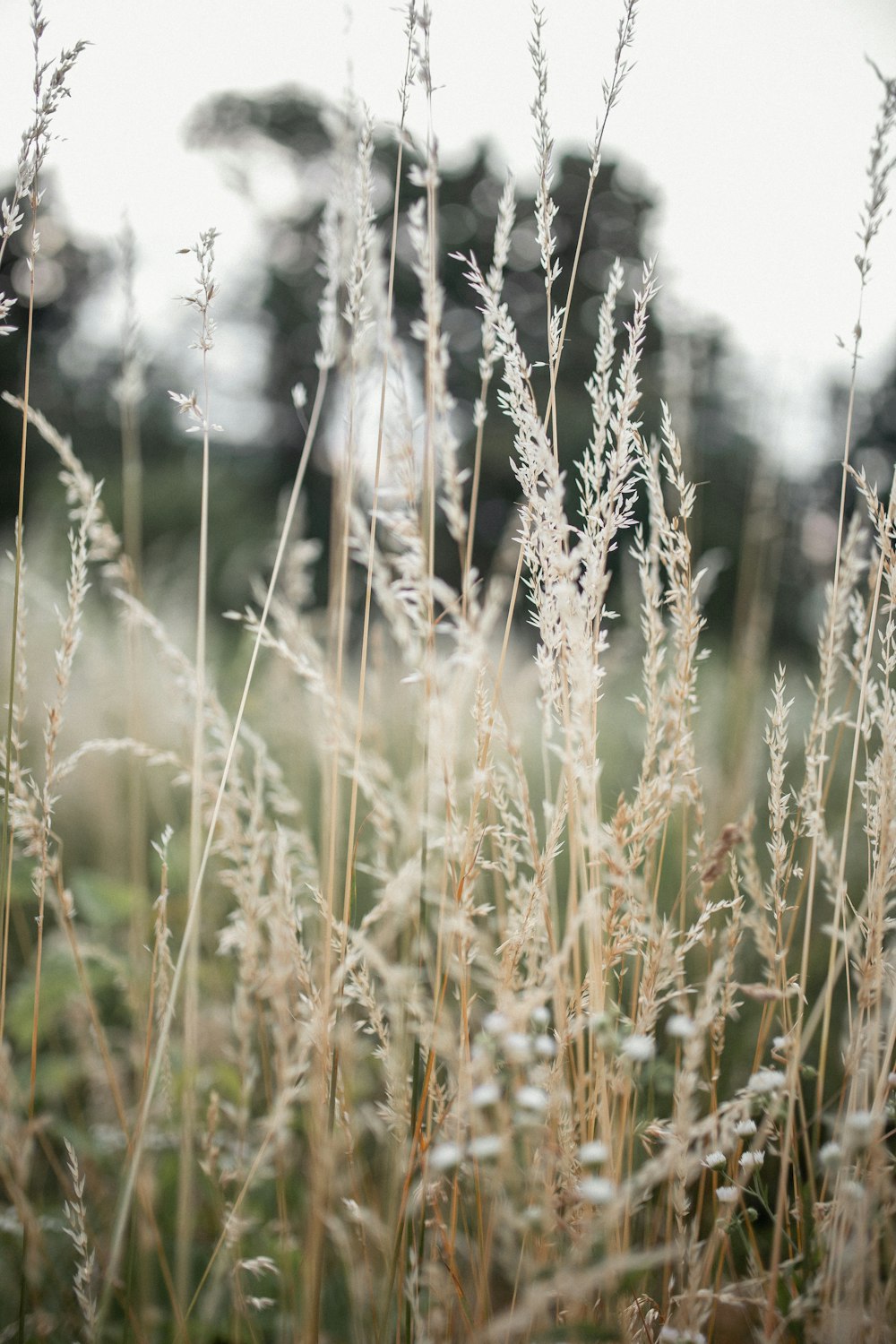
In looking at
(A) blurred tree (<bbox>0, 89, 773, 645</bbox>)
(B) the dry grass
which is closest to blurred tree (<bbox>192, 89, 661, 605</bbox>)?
(A) blurred tree (<bbox>0, 89, 773, 645</bbox>)

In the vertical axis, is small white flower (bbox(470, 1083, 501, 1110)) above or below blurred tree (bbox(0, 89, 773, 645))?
below

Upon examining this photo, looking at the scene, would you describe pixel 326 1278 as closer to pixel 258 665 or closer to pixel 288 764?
pixel 288 764

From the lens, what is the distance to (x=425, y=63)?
961 mm

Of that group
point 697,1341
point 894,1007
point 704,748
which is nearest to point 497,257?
point 894,1007

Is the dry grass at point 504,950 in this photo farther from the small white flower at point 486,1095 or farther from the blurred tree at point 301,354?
the blurred tree at point 301,354

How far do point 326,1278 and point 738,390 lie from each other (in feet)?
44.4

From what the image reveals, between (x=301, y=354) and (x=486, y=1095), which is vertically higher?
(x=301, y=354)

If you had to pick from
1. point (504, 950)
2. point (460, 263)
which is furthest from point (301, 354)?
point (504, 950)

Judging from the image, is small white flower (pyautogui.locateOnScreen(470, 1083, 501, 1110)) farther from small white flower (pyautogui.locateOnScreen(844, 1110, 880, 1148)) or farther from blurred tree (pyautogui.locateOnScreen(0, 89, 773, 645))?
blurred tree (pyautogui.locateOnScreen(0, 89, 773, 645))

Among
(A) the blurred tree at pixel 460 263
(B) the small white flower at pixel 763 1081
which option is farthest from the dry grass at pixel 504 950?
(A) the blurred tree at pixel 460 263

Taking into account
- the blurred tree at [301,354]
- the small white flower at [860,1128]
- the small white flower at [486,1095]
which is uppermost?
the blurred tree at [301,354]

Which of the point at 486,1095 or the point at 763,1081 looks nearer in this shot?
the point at 486,1095

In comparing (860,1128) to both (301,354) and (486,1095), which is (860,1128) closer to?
(486,1095)

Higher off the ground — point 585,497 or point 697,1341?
point 585,497
